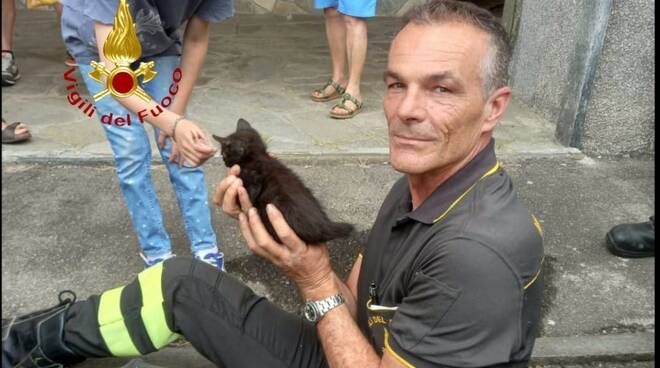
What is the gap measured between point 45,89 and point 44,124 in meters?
0.83

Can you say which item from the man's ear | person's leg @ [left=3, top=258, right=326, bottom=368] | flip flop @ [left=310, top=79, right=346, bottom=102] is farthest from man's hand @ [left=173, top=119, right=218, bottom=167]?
flip flop @ [left=310, top=79, right=346, bottom=102]

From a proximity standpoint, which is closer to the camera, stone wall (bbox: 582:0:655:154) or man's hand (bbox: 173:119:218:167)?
man's hand (bbox: 173:119:218:167)

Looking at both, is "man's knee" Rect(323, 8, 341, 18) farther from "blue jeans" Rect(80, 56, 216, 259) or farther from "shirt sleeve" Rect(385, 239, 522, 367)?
"shirt sleeve" Rect(385, 239, 522, 367)

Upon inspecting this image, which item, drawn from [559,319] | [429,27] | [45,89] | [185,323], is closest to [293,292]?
[185,323]

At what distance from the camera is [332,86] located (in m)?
5.78

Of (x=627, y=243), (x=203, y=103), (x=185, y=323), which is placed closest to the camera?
(x=185, y=323)

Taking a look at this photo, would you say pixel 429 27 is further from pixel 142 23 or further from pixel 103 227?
pixel 103 227

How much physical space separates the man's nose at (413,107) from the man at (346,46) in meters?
3.37

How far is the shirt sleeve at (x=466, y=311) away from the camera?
4.82 ft

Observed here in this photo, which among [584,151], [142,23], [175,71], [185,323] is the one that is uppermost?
[142,23]

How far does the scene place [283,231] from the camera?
1887 millimetres

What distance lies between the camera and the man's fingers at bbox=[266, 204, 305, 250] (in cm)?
189

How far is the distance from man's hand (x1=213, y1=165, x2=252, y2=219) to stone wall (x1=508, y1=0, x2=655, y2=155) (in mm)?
3597

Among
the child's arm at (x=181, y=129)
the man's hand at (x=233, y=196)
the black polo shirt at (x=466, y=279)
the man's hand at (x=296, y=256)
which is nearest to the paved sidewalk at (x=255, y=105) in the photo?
the child's arm at (x=181, y=129)
